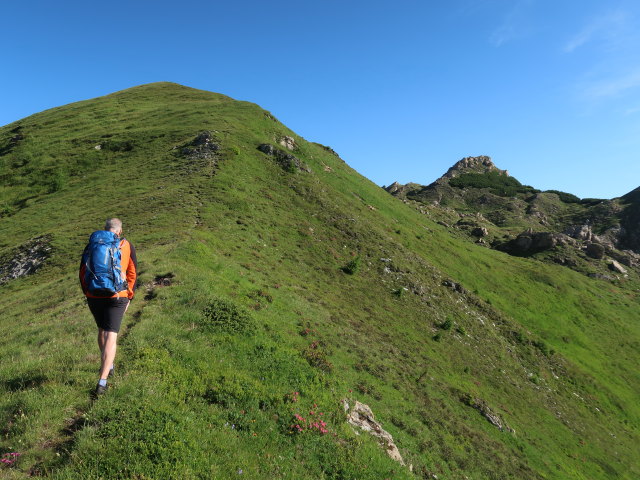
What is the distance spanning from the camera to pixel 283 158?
63.5 meters

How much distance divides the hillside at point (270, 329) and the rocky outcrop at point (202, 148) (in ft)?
1.42

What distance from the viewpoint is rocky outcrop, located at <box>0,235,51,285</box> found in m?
30.7

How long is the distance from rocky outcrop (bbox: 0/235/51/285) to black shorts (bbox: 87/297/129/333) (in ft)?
98.0

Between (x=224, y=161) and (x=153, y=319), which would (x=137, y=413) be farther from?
(x=224, y=161)

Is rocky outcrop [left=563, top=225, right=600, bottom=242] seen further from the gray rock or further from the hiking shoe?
the hiking shoe

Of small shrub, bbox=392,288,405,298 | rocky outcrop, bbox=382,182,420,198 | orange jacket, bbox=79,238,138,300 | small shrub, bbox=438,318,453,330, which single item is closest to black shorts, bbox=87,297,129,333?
orange jacket, bbox=79,238,138,300

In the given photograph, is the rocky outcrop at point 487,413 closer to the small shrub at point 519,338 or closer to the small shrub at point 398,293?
the small shrub at point 398,293

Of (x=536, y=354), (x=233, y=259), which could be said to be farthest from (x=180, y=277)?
(x=536, y=354)

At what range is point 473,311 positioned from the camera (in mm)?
47344

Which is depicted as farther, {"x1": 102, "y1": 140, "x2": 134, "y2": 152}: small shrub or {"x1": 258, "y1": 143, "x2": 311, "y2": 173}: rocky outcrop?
{"x1": 102, "y1": 140, "x2": 134, "y2": 152}: small shrub

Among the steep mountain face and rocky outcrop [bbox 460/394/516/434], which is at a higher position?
the steep mountain face

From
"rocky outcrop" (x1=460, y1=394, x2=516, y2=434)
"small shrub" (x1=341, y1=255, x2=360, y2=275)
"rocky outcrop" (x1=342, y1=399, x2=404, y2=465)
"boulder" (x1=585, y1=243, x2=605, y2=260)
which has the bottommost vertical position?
"rocky outcrop" (x1=460, y1=394, x2=516, y2=434)

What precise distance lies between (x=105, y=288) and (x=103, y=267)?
586mm


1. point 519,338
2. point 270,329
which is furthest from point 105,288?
point 519,338
